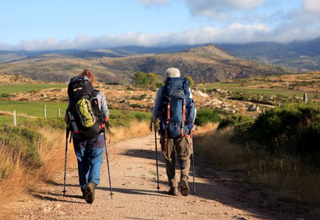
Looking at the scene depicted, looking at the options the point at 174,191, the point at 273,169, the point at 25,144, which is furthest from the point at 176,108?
the point at 273,169

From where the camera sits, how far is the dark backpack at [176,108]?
26.9ft

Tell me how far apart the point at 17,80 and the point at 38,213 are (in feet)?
401

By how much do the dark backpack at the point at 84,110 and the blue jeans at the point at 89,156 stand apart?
211 mm

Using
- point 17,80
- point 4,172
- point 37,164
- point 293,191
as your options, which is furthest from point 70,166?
point 17,80

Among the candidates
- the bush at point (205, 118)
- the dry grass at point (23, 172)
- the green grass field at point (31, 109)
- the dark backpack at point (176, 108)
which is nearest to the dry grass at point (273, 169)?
the dark backpack at point (176, 108)

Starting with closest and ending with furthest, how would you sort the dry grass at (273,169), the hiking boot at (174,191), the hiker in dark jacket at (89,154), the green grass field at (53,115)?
1. the hiker in dark jacket at (89,154)
2. the hiking boot at (174,191)
3. the dry grass at (273,169)
4. the green grass field at (53,115)

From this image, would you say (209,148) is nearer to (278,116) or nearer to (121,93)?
(278,116)

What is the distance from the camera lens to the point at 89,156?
789 cm

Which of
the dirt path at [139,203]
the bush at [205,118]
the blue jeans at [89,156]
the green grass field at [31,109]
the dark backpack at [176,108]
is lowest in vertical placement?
the green grass field at [31,109]

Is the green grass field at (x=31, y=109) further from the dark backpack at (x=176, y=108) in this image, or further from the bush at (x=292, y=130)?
the dark backpack at (x=176, y=108)

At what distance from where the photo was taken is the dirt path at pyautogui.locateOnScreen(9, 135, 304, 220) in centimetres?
698

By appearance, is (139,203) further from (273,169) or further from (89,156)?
(273,169)

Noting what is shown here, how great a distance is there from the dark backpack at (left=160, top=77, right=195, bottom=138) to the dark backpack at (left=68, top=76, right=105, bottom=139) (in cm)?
131

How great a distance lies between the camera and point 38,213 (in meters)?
6.90
